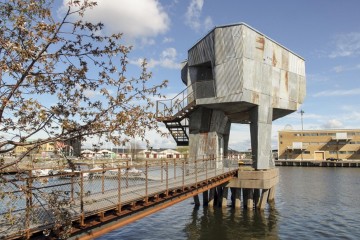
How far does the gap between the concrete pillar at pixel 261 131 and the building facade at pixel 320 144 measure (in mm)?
89059

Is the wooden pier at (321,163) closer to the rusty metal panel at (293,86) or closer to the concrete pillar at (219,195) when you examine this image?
the rusty metal panel at (293,86)

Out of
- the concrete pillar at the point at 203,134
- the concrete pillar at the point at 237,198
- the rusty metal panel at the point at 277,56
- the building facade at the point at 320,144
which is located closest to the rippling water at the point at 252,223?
the concrete pillar at the point at 237,198

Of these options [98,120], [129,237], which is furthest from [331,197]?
[98,120]

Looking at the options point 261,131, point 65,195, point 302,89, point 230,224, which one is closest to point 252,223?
point 230,224

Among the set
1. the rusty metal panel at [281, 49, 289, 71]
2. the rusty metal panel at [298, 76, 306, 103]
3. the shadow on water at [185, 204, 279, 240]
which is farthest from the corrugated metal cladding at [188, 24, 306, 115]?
the shadow on water at [185, 204, 279, 240]

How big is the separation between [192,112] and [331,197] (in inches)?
853

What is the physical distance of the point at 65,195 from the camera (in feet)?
37.6

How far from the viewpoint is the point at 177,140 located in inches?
1420

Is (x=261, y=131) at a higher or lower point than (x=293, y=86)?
lower

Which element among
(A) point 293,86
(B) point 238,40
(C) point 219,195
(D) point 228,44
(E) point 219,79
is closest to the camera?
(B) point 238,40

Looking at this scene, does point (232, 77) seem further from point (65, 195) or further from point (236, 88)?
point (65, 195)

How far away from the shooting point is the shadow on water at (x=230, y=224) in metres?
23.5

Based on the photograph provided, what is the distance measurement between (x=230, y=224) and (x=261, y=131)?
28.5 feet

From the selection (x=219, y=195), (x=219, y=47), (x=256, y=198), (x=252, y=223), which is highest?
(x=219, y=47)
